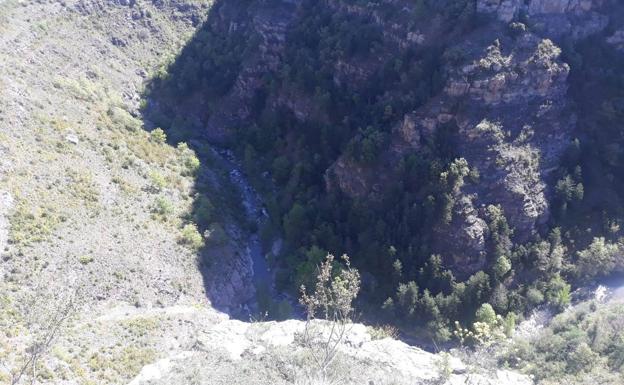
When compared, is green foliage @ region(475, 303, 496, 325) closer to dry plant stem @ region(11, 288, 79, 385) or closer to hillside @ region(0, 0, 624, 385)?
hillside @ region(0, 0, 624, 385)

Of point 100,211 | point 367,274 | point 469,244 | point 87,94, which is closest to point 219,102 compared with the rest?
point 87,94

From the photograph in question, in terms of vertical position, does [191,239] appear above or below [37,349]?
above

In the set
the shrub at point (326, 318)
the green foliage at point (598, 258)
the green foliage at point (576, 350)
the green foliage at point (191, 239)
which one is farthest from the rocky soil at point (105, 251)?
the green foliage at point (598, 258)

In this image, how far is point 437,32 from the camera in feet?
192

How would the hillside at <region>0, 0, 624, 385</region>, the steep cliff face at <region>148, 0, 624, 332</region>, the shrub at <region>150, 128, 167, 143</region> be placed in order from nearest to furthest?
1. the hillside at <region>0, 0, 624, 385</region>
2. the steep cliff face at <region>148, 0, 624, 332</region>
3. the shrub at <region>150, 128, 167, 143</region>

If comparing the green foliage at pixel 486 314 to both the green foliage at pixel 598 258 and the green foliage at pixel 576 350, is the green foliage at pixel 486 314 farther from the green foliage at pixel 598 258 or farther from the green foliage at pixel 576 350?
the green foliage at pixel 598 258

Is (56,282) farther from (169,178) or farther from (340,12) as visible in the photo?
(340,12)

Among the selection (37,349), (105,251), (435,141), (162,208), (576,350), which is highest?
(435,141)

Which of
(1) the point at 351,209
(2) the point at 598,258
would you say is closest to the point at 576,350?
(2) the point at 598,258

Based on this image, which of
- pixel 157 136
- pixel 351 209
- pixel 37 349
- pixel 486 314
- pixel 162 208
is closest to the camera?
pixel 37 349

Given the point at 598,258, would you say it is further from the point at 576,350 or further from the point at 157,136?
the point at 157,136

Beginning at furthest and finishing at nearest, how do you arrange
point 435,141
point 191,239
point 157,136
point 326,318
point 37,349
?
point 157,136 < point 435,141 < point 191,239 < point 326,318 < point 37,349

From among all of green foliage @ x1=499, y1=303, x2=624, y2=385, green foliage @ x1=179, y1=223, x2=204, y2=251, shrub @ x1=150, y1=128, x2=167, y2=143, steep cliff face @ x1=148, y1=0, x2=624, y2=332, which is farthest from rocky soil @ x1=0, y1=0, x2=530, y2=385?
steep cliff face @ x1=148, y1=0, x2=624, y2=332

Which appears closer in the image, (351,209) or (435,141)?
(435,141)
